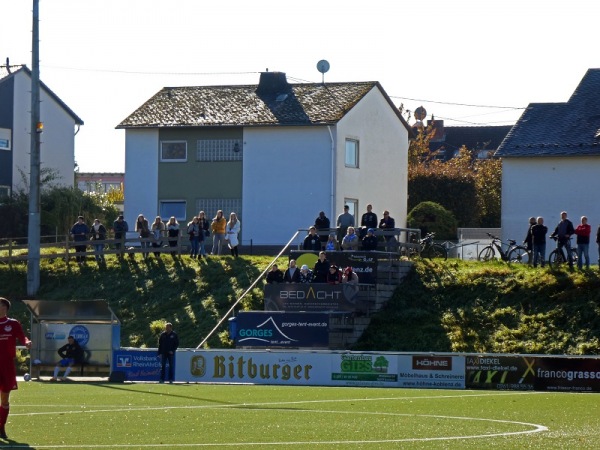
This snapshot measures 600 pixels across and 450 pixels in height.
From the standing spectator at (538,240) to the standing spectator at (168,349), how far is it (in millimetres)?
12170

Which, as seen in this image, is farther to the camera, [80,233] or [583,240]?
[80,233]

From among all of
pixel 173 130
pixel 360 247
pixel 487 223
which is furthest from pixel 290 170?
pixel 487 223

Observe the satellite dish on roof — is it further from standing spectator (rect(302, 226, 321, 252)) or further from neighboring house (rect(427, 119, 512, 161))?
neighboring house (rect(427, 119, 512, 161))

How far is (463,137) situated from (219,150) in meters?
56.4

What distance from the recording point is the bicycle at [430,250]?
140ft

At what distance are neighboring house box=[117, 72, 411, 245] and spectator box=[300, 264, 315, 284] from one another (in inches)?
615

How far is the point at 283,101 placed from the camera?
55.4 meters

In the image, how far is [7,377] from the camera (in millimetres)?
16891

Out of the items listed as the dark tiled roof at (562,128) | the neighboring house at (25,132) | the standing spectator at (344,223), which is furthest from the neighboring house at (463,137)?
the standing spectator at (344,223)

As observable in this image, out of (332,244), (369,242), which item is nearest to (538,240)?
(369,242)

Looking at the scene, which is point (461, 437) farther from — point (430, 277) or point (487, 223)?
point (487, 223)

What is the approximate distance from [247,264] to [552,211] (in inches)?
496

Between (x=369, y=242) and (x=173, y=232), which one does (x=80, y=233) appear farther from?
(x=369, y=242)

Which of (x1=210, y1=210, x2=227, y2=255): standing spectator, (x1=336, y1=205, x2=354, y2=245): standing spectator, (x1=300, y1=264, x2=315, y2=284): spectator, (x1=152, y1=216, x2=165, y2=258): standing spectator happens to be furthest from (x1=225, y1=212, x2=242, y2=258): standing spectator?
(x1=300, y1=264, x2=315, y2=284): spectator
